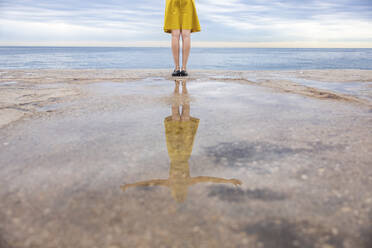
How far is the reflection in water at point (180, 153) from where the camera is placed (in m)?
1.04

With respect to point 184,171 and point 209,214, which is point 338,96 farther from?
point 209,214

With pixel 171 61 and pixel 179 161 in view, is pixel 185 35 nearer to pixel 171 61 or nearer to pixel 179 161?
pixel 179 161

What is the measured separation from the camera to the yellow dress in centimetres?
429

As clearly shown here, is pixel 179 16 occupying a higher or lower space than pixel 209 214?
higher

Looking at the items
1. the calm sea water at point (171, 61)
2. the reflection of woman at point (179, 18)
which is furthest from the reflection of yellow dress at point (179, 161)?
the calm sea water at point (171, 61)

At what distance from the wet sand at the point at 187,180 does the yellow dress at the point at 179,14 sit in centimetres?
269

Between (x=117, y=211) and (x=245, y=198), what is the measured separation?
451mm

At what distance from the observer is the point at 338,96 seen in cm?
287

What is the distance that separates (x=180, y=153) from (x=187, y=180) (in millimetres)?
281

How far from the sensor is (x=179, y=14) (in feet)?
14.3

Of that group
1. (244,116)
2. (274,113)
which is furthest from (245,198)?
(274,113)

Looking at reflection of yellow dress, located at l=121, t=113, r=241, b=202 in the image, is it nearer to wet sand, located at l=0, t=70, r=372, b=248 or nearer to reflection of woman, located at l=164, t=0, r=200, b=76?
wet sand, located at l=0, t=70, r=372, b=248

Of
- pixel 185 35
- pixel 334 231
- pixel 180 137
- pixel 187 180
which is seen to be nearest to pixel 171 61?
pixel 185 35

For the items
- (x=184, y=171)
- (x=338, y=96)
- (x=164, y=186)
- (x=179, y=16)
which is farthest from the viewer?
(x=179, y=16)
